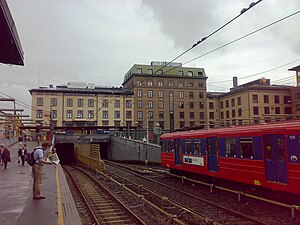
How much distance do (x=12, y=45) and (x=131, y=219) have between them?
658cm

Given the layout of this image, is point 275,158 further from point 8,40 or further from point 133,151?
point 133,151

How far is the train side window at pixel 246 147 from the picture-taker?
12779 millimetres

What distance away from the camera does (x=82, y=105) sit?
71.0 meters

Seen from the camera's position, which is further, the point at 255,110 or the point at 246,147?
the point at 255,110

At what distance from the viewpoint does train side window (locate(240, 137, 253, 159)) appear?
41.9 feet

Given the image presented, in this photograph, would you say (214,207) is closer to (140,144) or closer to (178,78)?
(140,144)

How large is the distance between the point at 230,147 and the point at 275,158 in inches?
121

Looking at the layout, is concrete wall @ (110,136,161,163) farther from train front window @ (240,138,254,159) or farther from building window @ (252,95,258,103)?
building window @ (252,95,258,103)

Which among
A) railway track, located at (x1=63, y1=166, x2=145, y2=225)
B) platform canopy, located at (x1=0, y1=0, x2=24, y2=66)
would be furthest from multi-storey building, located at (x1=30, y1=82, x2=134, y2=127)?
platform canopy, located at (x1=0, y1=0, x2=24, y2=66)

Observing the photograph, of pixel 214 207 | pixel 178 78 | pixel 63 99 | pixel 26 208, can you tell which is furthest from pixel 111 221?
pixel 178 78

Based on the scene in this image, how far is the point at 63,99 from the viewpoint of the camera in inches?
2741

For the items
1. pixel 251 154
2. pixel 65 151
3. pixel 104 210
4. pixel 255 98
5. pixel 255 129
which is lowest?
pixel 104 210

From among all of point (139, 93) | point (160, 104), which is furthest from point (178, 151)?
point (160, 104)

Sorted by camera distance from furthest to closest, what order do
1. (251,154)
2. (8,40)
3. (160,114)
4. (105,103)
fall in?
(160,114), (105,103), (251,154), (8,40)
